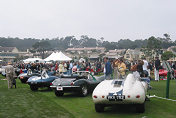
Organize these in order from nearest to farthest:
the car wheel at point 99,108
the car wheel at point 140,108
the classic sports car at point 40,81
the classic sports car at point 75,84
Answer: the car wheel at point 140,108 → the car wheel at point 99,108 → the classic sports car at point 75,84 → the classic sports car at point 40,81

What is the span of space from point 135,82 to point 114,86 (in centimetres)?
74

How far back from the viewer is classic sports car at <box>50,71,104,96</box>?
1151 cm

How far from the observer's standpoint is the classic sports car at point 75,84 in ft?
37.8

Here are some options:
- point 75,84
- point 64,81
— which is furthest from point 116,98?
point 64,81

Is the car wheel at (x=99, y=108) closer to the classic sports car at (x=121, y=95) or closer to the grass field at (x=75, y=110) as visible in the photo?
the classic sports car at (x=121, y=95)

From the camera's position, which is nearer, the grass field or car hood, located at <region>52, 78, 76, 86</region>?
the grass field

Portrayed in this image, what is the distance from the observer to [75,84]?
11.5 metres

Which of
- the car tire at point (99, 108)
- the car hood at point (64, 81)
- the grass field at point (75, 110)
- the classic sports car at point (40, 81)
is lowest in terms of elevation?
the grass field at point (75, 110)

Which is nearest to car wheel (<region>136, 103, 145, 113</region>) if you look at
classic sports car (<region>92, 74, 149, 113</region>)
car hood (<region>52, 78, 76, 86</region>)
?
classic sports car (<region>92, 74, 149, 113</region>)

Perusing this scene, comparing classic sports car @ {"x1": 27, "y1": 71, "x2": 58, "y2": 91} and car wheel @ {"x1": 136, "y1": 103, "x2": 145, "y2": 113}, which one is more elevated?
classic sports car @ {"x1": 27, "y1": 71, "x2": 58, "y2": 91}

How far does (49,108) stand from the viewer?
921 centimetres

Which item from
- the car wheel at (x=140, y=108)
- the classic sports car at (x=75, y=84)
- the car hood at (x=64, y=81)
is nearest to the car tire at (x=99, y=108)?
the car wheel at (x=140, y=108)

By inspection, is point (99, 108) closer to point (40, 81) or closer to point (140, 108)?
point (140, 108)

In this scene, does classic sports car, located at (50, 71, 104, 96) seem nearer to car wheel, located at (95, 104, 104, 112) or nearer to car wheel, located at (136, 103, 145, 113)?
car wheel, located at (95, 104, 104, 112)
